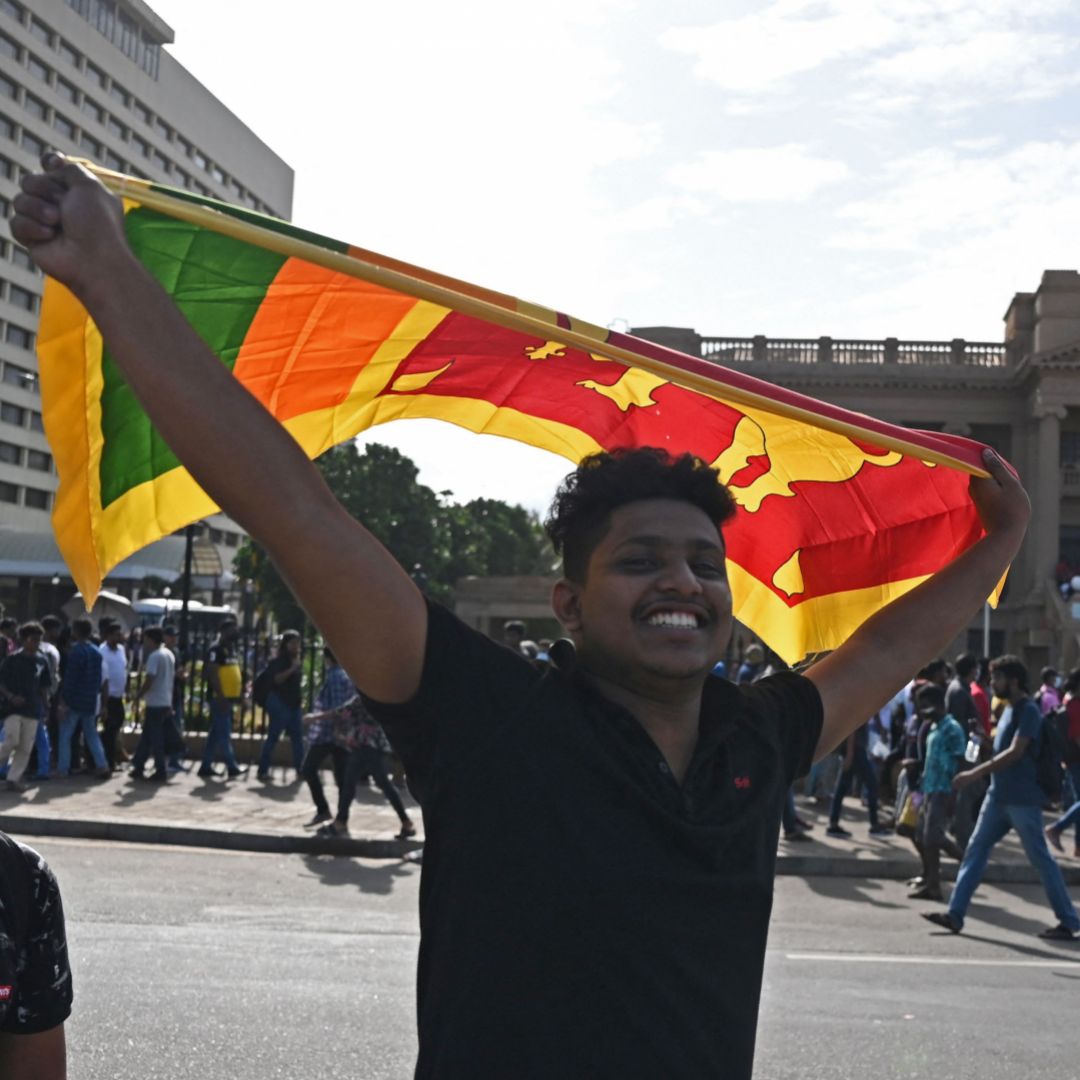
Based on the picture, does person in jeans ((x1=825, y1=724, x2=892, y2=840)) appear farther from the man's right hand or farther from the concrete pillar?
the concrete pillar

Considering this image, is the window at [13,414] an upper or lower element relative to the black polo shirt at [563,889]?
upper

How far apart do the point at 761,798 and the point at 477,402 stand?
127cm

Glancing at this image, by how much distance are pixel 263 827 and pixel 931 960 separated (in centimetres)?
664

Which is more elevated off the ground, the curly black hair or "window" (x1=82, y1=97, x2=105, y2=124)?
"window" (x1=82, y1=97, x2=105, y2=124)

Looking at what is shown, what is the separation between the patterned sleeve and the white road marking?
22.7 feet

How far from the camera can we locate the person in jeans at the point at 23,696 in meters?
15.0

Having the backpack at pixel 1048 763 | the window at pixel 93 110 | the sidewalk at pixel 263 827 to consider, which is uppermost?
the window at pixel 93 110

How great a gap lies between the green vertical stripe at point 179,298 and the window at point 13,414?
266 ft

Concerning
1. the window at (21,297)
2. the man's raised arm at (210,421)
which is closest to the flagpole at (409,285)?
the man's raised arm at (210,421)

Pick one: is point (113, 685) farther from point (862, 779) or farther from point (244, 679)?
point (862, 779)

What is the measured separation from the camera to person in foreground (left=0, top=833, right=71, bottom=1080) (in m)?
2.25

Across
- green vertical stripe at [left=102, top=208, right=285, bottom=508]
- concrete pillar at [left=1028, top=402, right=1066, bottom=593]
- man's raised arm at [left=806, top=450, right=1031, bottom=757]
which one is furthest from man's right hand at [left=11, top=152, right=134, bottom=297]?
concrete pillar at [left=1028, top=402, right=1066, bottom=593]

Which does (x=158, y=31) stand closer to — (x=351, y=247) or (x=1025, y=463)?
(x=1025, y=463)

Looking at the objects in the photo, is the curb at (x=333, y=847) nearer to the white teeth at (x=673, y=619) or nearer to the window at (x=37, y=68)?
the white teeth at (x=673, y=619)
